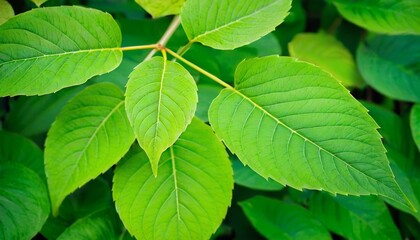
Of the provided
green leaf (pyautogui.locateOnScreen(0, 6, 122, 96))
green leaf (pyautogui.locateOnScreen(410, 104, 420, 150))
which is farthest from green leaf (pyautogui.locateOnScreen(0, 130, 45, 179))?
green leaf (pyautogui.locateOnScreen(410, 104, 420, 150))

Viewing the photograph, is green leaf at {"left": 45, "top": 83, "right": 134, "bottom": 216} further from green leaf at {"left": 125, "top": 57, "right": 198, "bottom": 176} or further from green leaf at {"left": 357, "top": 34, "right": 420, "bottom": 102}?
green leaf at {"left": 357, "top": 34, "right": 420, "bottom": 102}

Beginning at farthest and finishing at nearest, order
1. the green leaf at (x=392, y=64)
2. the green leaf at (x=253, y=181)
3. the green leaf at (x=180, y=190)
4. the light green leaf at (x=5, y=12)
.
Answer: the green leaf at (x=392, y=64), the green leaf at (x=253, y=181), the light green leaf at (x=5, y=12), the green leaf at (x=180, y=190)

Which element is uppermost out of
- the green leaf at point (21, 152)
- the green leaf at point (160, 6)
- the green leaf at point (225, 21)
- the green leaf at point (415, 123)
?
the green leaf at point (225, 21)

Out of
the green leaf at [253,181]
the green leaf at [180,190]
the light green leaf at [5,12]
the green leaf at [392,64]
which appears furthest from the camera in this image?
the green leaf at [392,64]

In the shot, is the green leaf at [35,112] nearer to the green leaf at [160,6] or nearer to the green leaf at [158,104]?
the green leaf at [160,6]

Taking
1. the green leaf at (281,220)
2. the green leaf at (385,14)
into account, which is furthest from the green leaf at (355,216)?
the green leaf at (385,14)

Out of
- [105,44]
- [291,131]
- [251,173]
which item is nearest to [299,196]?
[251,173]

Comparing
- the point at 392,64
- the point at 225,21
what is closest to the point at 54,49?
the point at 225,21

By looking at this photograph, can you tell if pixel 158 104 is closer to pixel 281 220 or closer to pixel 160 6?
pixel 160 6
